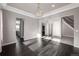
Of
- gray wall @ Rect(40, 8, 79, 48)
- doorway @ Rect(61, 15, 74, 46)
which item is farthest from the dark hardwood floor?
doorway @ Rect(61, 15, 74, 46)

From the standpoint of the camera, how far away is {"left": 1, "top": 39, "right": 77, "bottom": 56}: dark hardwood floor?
2.02m

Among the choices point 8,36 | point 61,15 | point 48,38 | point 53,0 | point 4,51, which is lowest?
point 4,51

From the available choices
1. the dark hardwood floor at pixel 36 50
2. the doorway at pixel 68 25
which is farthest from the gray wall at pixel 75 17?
the dark hardwood floor at pixel 36 50

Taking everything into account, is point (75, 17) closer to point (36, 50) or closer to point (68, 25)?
point (36, 50)

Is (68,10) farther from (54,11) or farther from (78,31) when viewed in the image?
(78,31)

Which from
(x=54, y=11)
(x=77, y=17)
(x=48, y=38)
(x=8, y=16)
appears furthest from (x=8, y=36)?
(x=77, y=17)

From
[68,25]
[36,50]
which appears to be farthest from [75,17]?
[68,25]

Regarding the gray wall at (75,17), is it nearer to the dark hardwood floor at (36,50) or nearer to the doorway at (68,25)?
the doorway at (68,25)

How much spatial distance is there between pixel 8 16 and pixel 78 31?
3.13 m

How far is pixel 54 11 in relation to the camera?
10.6ft

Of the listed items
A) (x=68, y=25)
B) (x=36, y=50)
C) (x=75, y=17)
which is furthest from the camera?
(x=68, y=25)

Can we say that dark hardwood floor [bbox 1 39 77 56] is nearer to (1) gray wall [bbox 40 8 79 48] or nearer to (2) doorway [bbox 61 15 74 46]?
(1) gray wall [bbox 40 8 79 48]

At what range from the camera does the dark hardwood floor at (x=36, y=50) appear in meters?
2.02

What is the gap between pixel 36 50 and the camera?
94.1 inches
